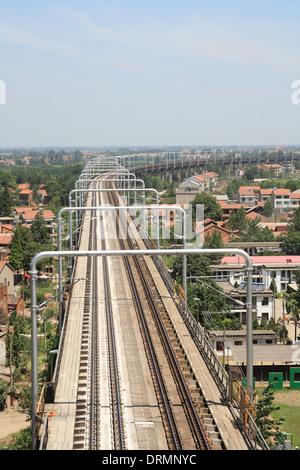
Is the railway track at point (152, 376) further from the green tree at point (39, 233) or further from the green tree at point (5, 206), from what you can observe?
the green tree at point (5, 206)

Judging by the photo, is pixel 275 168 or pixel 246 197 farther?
pixel 275 168

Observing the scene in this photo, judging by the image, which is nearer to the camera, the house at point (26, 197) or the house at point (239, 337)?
the house at point (239, 337)

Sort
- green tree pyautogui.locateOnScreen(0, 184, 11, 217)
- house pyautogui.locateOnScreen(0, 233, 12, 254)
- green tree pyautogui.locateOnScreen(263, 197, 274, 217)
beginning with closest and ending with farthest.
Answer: house pyautogui.locateOnScreen(0, 233, 12, 254)
green tree pyautogui.locateOnScreen(0, 184, 11, 217)
green tree pyautogui.locateOnScreen(263, 197, 274, 217)

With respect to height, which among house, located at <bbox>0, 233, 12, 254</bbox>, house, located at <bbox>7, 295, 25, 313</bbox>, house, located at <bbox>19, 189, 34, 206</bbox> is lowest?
house, located at <bbox>7, 295, 25, 313</bbox>

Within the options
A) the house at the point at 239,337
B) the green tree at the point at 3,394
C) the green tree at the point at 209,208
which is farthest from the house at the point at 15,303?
the green tree at the point at 209,208

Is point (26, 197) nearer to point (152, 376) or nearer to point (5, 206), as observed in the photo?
point (5, 206)

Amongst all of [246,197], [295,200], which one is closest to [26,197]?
[246,197]

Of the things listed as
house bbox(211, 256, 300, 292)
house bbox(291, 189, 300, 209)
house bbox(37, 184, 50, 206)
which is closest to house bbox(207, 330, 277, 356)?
house bbox(211, 256, 300, 292)

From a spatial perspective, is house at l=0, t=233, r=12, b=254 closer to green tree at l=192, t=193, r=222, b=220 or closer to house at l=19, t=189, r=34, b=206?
green tree at l=192, t=193, r=222, b=220

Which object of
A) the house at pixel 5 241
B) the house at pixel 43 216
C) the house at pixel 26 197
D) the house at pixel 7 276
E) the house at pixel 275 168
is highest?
the house at pixel 275 168

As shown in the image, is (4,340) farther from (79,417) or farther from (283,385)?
(79,417)
